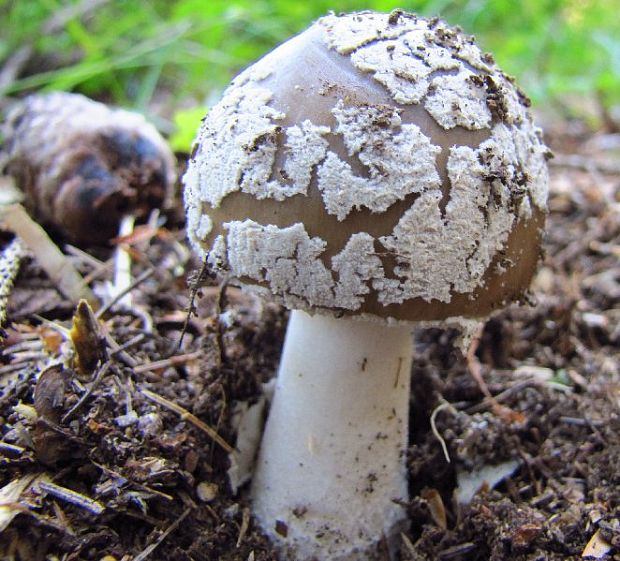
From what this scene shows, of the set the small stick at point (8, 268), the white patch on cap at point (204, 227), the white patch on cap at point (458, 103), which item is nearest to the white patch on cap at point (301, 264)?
the white patch on cap at point (204, 227)

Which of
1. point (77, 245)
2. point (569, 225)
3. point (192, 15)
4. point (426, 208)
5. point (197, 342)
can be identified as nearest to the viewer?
point (426, 208)

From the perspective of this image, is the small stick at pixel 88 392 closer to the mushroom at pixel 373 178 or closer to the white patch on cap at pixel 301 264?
the mushroom at pixel 373 178

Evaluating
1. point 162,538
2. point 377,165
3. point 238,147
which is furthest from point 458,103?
point 162,538

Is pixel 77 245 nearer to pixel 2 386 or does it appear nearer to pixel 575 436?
pixel 2 386

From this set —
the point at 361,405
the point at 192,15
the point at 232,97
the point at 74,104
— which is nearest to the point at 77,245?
the point at 74,104

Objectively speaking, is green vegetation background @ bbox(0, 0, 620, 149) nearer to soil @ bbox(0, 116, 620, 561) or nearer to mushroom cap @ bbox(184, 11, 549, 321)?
soil @ bbox(0, 116, 620, 561)

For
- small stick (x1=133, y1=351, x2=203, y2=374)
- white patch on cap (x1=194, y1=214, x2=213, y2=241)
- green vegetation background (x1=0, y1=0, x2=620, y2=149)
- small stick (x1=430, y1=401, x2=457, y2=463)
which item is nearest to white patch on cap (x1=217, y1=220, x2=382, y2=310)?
white patch on cap (x1=194, y1=214, x2=213, y2=241)
